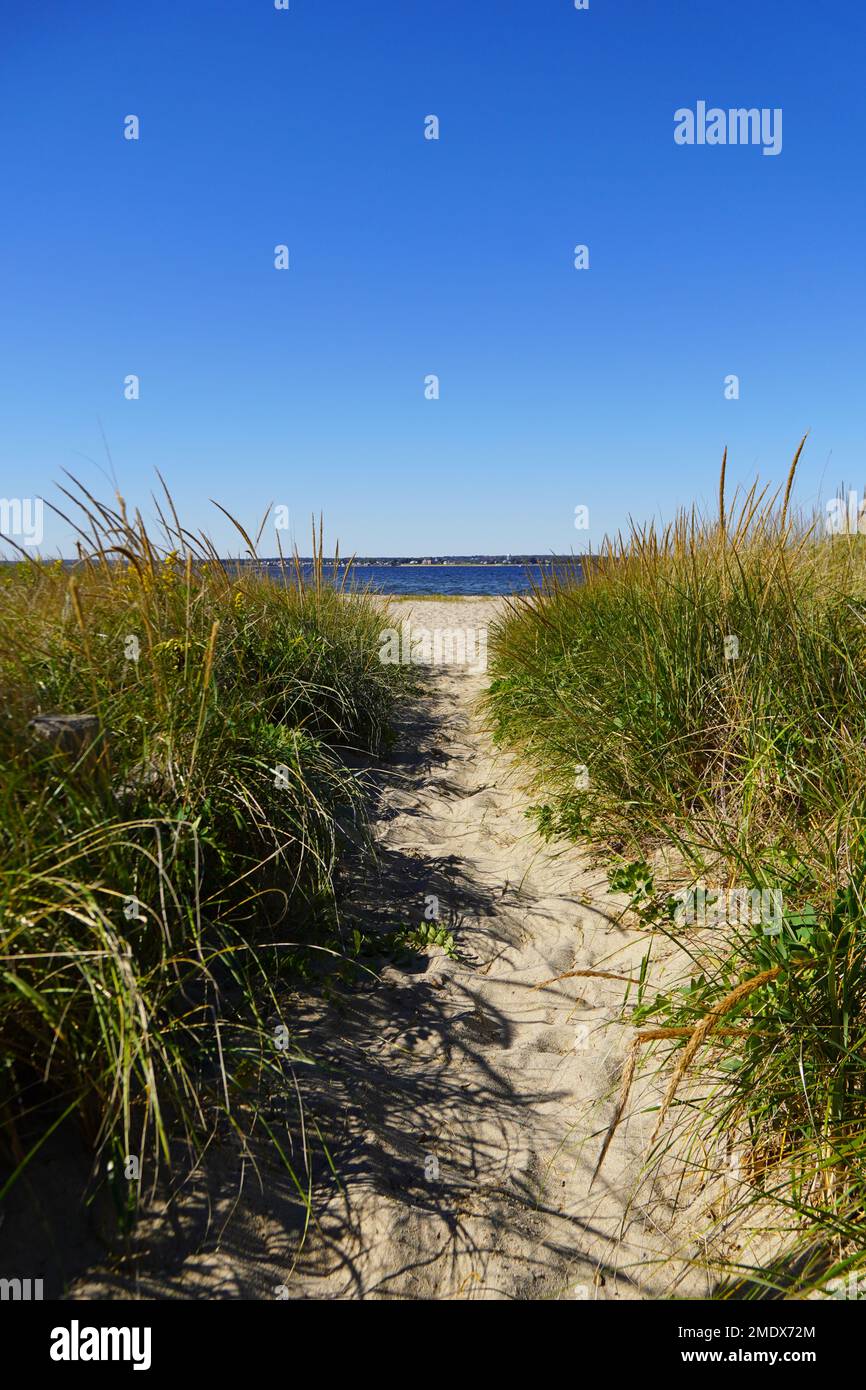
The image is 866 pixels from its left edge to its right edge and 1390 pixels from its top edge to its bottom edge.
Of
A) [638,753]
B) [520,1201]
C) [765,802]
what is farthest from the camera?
[638,753]

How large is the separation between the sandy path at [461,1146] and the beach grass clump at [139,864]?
0.75 ft

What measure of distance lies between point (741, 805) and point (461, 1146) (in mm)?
1689

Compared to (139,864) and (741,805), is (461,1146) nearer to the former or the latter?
(139,864)

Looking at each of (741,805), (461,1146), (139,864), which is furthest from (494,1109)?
(741,805)

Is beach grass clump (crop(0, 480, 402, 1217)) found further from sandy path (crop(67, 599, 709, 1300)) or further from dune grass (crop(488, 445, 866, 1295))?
dune grass (crop(488, 445, 866, 1295))

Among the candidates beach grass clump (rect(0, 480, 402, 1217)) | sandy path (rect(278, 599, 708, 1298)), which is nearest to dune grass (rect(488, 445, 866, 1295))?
sandy path (rect(278, 599, 708, 1298))

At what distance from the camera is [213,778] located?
108 inches

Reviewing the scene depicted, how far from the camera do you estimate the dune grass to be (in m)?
1.81

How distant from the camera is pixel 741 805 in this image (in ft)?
10.1

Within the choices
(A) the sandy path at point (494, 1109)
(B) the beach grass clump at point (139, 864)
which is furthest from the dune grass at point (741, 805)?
(B) the beach grass clump at point (139, 864)

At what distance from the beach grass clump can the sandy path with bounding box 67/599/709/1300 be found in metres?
0.23
